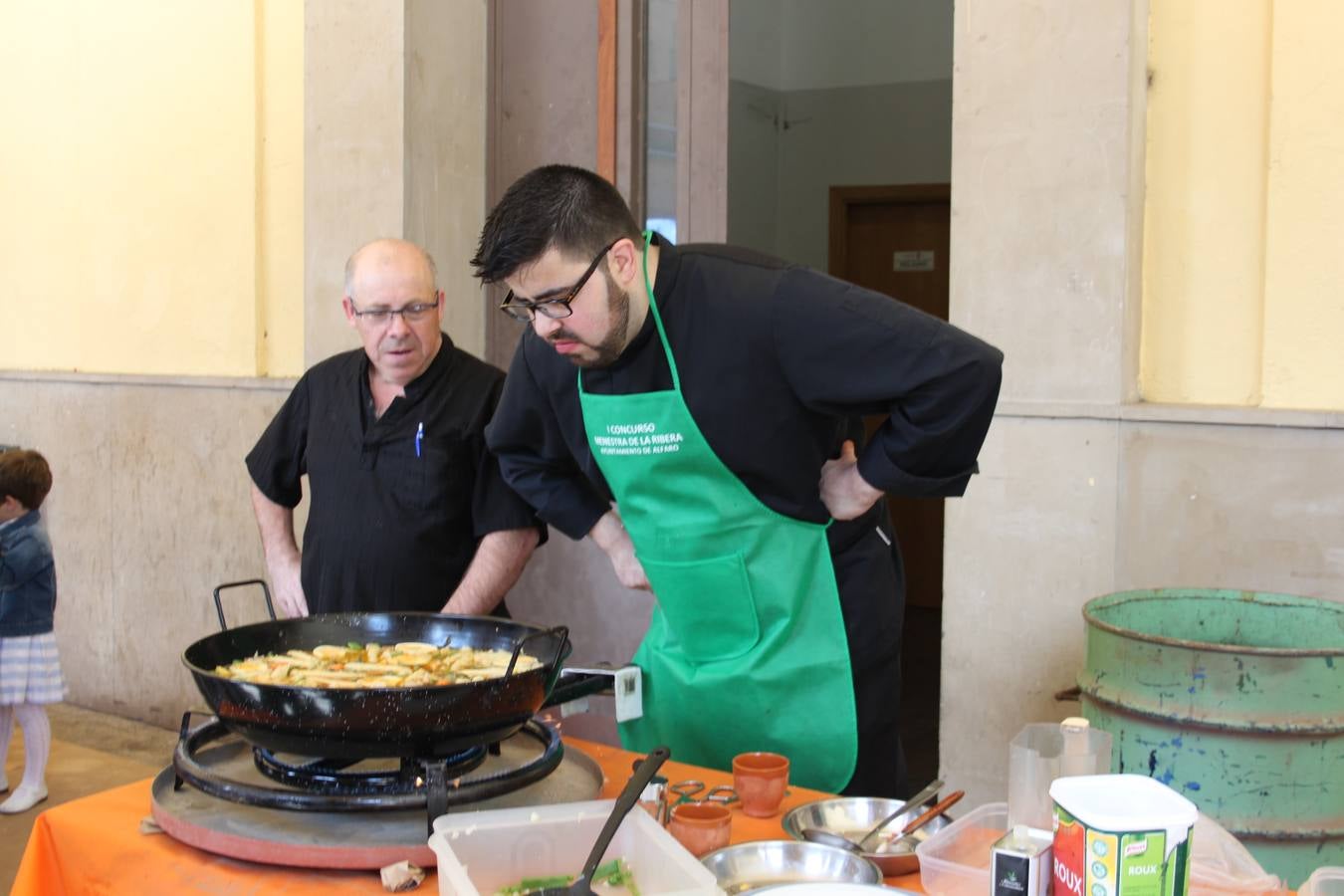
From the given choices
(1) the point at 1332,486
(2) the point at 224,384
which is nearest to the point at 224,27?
(2) the point at 224,384

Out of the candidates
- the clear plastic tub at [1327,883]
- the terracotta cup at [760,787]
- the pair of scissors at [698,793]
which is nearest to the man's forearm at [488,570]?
the pair of scissors at [698,793]

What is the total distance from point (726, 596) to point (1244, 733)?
36.0 inches

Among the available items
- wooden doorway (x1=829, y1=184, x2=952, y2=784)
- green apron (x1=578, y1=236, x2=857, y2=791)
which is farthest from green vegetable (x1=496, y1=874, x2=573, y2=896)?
wooden doorway (x1=829, y1=184, x2=952, y2=784)

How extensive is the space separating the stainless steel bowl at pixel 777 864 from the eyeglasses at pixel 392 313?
1780 millimetres

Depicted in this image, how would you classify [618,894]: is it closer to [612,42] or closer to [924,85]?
[612,42]

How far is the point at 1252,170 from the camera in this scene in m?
3.24

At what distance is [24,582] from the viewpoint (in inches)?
190

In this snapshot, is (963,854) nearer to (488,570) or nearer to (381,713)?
(381,713)

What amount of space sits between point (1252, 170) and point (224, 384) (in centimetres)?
378

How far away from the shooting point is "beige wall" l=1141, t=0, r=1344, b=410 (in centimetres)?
313

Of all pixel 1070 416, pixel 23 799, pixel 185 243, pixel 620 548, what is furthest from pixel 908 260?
pixel 620 548

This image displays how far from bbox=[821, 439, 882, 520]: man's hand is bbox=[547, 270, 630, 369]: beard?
1.49 feet

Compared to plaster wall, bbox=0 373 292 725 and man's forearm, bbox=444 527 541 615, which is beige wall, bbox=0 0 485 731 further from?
man's forearm, bbox=444 527 541 615

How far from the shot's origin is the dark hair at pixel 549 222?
2215mm
